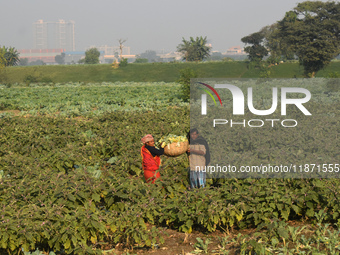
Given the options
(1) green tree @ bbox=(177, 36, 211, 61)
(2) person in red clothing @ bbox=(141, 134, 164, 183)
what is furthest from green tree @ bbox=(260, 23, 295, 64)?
(2) person in red clothing @ bbox=(141, 134, 164, 183)

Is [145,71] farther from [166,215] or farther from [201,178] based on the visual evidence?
[166,215]

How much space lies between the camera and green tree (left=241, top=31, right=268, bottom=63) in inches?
2761

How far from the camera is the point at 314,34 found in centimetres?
5106

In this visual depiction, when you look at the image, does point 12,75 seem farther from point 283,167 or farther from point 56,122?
point 283,167

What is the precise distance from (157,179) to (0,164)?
3608 mm

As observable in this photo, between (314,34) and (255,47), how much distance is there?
20.3 metres

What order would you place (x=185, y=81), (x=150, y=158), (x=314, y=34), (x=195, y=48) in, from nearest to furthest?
A: (x=150, y=158), (x=185, y=81), (x=314, y=34), (x=195, y=48)

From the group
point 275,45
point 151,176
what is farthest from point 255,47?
point 151,176

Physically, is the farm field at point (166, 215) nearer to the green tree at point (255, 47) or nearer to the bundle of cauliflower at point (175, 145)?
the bundle of cauliflower at point (175, 145)

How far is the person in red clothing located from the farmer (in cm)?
58

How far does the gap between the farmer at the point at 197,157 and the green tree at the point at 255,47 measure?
2532 inches

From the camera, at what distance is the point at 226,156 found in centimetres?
772

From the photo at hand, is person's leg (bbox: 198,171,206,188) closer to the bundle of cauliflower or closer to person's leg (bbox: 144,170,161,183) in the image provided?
the bundle of cauliflower

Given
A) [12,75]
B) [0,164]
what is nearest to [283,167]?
[0,164]
